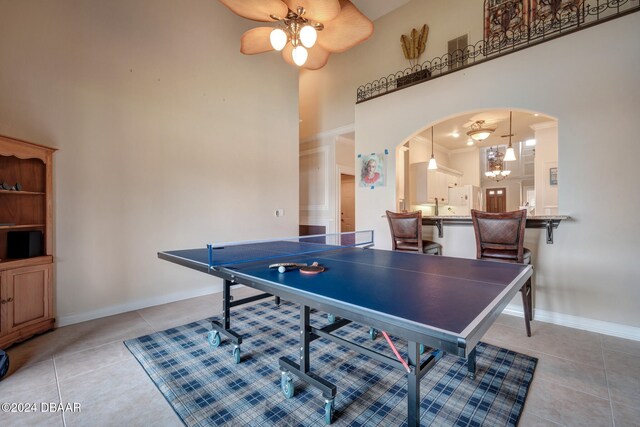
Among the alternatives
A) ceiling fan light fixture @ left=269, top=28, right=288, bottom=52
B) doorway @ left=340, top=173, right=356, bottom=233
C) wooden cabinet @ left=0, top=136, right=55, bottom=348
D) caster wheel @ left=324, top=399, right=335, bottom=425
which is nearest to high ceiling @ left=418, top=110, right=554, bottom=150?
doorway @ left=340, top=173, right=356, bottom=233

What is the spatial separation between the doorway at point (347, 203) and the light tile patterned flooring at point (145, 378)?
520cm

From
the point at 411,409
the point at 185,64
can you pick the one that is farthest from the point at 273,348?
the point at 185,64

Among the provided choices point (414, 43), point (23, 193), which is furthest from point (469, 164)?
point (23, 193)

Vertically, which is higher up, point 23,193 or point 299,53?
point 299,53

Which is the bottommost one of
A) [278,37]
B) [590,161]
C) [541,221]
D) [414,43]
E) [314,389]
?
[314,389]

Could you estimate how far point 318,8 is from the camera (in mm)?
2121

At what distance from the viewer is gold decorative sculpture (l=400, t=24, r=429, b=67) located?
4848 mm

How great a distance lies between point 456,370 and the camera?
6.55 feet

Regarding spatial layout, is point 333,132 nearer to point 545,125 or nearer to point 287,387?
point 545,125

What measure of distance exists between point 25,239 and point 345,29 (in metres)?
3.48

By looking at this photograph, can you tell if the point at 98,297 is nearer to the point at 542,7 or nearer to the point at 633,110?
the point at 633,110

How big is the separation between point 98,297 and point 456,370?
143 inches

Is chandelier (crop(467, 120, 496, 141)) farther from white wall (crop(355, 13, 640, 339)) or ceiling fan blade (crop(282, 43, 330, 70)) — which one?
ceiling fan blade (crop(282, 43, 330, 70))

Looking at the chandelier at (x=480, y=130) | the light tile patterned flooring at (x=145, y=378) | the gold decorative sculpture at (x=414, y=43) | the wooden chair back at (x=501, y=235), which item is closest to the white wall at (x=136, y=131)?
the light tile patterned flooring at (x=145, y=378)
